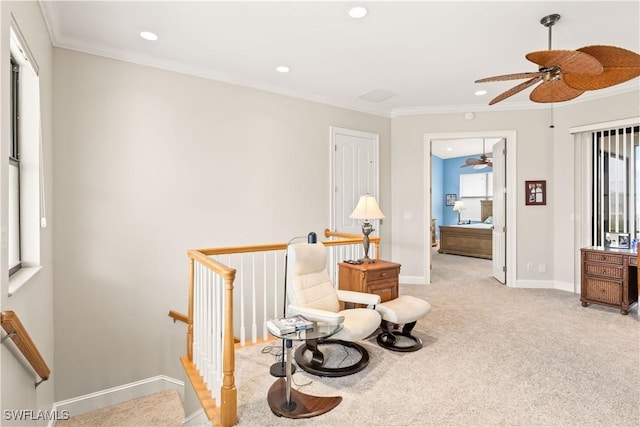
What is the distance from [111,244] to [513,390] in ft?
11.8

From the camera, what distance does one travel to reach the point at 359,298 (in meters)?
2.93

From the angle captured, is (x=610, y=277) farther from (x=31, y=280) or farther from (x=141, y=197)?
(x=31, y=280)

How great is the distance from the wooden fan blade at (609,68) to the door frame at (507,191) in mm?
2887

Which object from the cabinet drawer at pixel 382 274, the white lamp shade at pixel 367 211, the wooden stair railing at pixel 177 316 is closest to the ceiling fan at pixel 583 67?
the white lamp shade at pixel 367 211

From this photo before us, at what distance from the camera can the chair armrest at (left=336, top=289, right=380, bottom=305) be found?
113 inches

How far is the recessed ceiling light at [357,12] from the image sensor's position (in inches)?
105

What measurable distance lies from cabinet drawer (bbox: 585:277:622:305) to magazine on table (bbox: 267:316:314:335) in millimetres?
3905

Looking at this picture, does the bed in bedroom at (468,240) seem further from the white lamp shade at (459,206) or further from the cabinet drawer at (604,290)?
the cabinet drawer at (604,290)

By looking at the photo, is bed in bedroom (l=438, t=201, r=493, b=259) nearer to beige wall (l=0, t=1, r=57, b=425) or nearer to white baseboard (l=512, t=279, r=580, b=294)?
white baseboard (l=512, t=279, r=580, b=294)

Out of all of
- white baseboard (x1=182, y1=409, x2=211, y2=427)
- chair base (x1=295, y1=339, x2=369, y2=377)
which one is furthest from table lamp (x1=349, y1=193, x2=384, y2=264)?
white baseboard (x1=182, y1=409, x2=211, y2=427)

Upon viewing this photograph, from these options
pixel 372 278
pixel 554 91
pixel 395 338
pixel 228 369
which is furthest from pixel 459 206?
pixel 228 369

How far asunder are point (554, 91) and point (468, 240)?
5.96 m

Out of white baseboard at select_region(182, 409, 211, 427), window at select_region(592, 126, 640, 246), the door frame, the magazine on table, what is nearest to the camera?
the magazine on table

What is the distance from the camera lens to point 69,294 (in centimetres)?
304
